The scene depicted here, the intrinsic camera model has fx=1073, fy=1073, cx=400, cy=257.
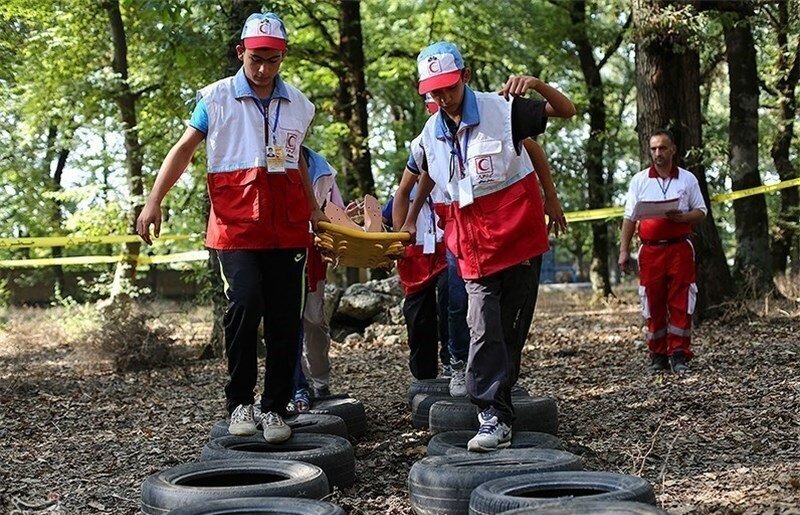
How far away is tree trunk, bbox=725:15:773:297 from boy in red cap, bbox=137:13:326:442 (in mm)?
11317

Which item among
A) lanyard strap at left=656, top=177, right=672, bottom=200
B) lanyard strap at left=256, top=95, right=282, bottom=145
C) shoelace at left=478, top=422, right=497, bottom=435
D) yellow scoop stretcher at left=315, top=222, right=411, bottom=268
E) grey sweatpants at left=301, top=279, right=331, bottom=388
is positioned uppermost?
lanyard strap at left=256, top=95, right=282, bottom=145

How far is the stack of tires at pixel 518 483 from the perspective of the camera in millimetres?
3707

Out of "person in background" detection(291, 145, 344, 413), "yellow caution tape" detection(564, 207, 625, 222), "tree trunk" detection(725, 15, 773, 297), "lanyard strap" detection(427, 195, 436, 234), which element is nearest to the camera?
"person in background" detection(291, 145, 344, 413)

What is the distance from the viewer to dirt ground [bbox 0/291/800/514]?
5.04m

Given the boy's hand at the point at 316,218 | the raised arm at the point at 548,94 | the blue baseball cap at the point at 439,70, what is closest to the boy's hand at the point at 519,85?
the raised arm at the point at 548,94

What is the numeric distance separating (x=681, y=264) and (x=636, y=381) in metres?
1.06

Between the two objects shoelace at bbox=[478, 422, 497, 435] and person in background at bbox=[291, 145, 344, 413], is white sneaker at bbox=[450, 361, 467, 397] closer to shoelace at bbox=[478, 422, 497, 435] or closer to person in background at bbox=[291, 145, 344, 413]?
person in background at bbox=[291, 145, 344, 413]

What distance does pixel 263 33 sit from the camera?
17.9ft

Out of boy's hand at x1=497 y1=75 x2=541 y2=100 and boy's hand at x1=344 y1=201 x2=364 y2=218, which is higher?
boy's hand at x1=497 y1=75 x2=541 y2=100

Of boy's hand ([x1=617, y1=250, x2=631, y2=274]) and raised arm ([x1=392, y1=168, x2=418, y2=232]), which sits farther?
boy's hand ([x1=617, y1=250, x2=631, y2=274])

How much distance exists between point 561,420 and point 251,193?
8.51 ft

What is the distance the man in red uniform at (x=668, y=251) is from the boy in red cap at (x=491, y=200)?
11.6 feet

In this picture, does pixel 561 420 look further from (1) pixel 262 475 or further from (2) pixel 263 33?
(2) pixel 263 33

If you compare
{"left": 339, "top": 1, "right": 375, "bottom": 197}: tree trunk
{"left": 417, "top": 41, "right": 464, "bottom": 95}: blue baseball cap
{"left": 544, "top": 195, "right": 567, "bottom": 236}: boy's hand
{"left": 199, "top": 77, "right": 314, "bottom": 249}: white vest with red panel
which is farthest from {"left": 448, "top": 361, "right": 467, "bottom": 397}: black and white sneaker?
{"left": 339, "top": 1, "right": 375, "bottom": 197}: tree trunk
